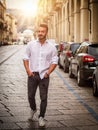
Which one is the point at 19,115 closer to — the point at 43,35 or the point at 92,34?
the point at 43,35

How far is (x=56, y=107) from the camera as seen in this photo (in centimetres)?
918

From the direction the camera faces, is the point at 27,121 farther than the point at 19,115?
No

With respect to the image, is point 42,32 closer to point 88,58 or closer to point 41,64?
point 41,64

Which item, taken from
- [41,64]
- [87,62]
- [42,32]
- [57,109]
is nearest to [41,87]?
[41,64]

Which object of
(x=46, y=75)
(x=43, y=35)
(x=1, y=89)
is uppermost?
(x=43, y=35)

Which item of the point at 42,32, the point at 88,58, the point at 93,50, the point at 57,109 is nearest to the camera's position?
the point at 42,32

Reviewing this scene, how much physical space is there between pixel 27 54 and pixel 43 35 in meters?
0.45

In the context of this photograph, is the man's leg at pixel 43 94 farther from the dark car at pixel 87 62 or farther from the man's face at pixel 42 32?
the dark car at pixel 87 62

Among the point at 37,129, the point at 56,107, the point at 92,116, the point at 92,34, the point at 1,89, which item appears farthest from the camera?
the point at 92,34

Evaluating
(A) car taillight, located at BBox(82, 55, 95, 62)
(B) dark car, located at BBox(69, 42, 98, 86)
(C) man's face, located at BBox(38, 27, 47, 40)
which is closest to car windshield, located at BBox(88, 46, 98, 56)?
(B) dark car, located at BBox(69, 42, 98, 86)

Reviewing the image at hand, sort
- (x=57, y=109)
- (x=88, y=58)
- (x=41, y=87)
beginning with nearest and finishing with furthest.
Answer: (x=41, y=87)
(x=57, y=109)
(x=88, y=58)

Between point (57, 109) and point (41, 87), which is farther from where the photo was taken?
point (57, 109)

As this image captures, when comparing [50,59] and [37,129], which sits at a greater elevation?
[50,59]

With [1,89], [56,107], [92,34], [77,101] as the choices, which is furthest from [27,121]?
[92,34]
